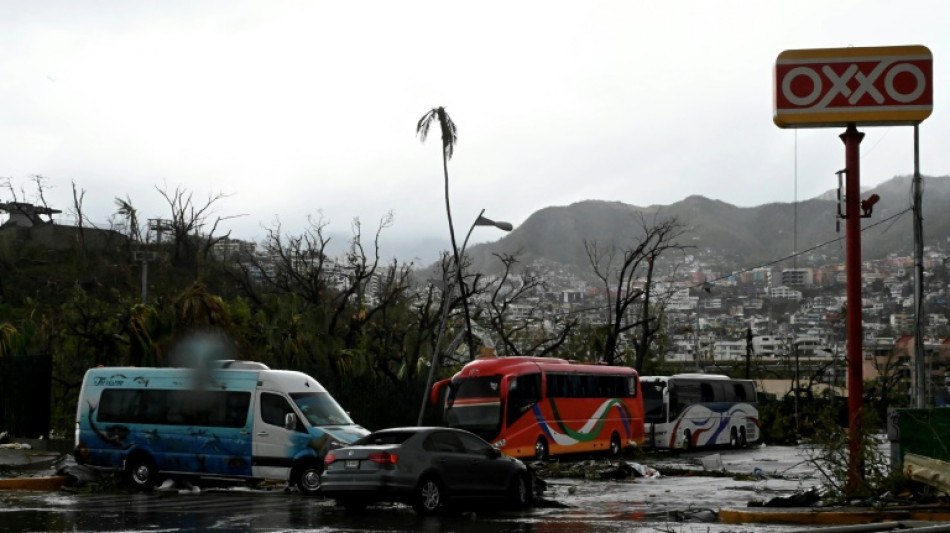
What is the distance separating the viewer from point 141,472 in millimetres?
Answer: 27047

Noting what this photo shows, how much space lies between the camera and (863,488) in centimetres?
1934

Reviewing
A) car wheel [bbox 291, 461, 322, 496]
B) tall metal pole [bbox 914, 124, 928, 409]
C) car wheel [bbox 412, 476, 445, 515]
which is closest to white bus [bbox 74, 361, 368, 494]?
car wheel [bbox 291, 461, 322, 496]

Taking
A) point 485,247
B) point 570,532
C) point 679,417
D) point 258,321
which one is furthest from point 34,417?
point 485,247

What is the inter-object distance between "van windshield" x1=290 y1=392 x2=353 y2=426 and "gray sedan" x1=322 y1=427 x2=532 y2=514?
4.56 meters

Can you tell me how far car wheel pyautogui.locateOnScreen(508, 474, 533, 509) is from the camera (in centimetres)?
2233

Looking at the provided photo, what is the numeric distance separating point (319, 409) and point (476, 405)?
11850 mm

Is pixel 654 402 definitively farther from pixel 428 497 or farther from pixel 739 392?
pixel 428 497

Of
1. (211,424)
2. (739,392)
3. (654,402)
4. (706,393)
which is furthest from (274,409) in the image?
(739,392)

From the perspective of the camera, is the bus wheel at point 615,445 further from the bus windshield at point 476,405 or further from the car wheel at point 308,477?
the car wheel at point 308,477

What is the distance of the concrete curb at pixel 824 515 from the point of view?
679 inches

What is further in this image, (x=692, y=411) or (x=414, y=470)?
(x=692, y=411)

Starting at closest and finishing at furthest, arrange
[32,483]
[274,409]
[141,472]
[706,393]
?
[274,409]
[32,483]
[141,472]
[706,393]

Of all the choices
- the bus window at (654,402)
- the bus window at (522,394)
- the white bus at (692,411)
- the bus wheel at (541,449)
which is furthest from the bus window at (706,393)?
the bus window at (522,394)

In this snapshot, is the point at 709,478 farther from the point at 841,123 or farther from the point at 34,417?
the point at 34,417
